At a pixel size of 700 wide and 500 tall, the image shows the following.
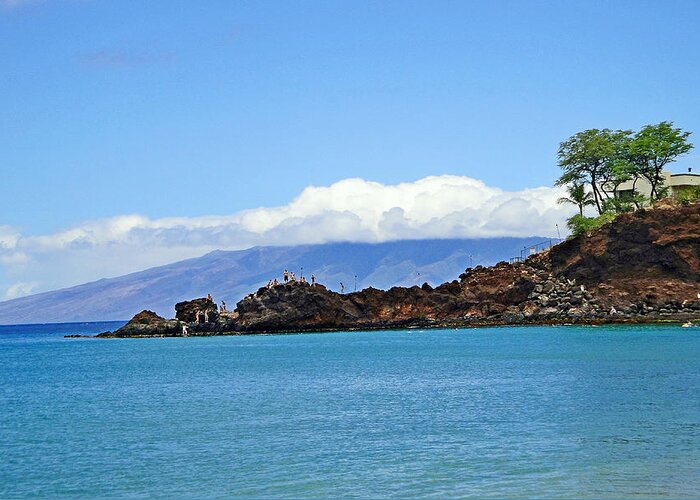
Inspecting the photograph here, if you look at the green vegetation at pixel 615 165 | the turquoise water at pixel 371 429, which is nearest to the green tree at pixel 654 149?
the green vegetation at pixel 615 165

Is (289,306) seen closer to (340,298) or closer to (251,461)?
(340,298)

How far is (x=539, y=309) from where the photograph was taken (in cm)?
11644

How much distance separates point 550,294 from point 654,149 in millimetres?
24913

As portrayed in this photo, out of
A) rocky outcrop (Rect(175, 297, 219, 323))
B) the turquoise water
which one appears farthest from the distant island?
the turquoise water

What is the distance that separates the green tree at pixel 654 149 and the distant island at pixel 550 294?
10.1m

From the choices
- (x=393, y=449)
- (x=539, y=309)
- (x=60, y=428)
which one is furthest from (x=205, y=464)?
(x=539, y=309)

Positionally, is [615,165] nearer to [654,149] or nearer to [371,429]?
[654,149]

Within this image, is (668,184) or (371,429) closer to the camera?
(371,429)

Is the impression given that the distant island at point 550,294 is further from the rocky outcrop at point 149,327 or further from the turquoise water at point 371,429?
the turquoise water at point 371,429

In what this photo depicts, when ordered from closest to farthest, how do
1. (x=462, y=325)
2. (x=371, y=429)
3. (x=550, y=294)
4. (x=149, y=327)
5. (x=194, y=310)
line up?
(x=371, y=429) < (x=550, y=294) < (x=462, y=325) < (x=194, y=310) < (x=149, y=327)

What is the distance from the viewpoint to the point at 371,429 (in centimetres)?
3466

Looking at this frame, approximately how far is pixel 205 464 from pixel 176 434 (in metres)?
6.60

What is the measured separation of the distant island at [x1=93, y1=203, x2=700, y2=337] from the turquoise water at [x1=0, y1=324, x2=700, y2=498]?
40267mm

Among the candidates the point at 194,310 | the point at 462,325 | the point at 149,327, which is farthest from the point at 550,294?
the point at 149,327
